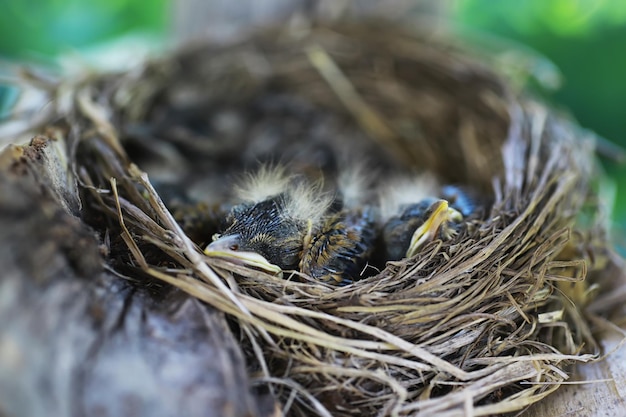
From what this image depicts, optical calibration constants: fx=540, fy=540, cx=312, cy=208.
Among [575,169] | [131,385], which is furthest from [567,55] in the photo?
[131,385]

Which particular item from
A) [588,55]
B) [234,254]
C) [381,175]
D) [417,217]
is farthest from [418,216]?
[588,55]

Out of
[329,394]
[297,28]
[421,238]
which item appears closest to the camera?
[329,394]

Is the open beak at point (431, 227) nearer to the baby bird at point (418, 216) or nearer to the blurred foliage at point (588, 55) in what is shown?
the baby bird at point (418, 216)

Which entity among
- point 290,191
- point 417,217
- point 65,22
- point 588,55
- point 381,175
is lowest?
point 588,55

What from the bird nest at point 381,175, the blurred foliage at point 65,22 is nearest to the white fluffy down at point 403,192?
the bird nest at point 381,175

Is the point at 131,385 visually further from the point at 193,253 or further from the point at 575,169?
the point at 575,169

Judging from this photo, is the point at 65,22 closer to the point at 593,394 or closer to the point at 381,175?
the point at 381,175

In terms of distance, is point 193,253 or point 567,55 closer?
point 193,253
